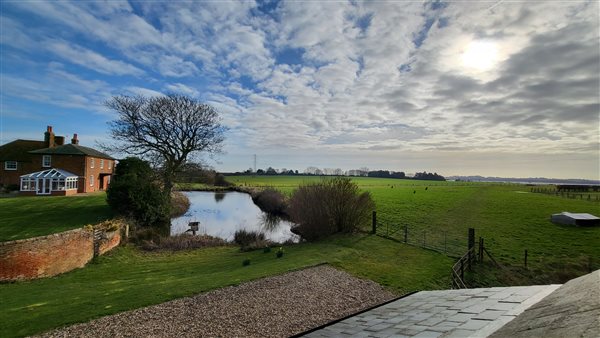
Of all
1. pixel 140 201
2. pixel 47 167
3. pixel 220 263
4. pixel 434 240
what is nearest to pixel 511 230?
pixel 434 240

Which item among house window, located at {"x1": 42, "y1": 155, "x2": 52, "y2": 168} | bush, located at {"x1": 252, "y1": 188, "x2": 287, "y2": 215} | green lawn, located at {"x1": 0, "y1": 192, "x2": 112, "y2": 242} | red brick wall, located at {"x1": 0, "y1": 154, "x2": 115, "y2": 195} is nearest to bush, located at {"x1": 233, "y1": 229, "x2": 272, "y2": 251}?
green lawn, located at {"x1": 0, "y1": 192, "x2": 112, "y2": 242}

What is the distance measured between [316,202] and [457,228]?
1417 cm

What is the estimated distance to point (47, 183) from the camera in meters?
33.3

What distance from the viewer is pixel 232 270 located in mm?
13930

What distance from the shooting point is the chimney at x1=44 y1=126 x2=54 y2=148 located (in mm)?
38375

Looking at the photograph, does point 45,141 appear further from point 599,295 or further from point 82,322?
point 599,295

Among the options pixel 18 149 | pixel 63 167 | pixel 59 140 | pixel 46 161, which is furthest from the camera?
pixel 59 140

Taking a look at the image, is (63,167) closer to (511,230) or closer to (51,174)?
(51,174)

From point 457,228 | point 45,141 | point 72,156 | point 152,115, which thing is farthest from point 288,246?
point 45,141

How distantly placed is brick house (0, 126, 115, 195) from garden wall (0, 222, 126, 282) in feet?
74.2

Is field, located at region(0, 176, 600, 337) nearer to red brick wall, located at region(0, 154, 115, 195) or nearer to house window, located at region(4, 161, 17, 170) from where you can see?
red brick wall, located at region(0, 154, 115, 195)

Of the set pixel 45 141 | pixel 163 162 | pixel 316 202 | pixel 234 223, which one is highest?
pixel 45 141

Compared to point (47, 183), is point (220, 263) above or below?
below

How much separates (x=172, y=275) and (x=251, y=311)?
6.02 m
